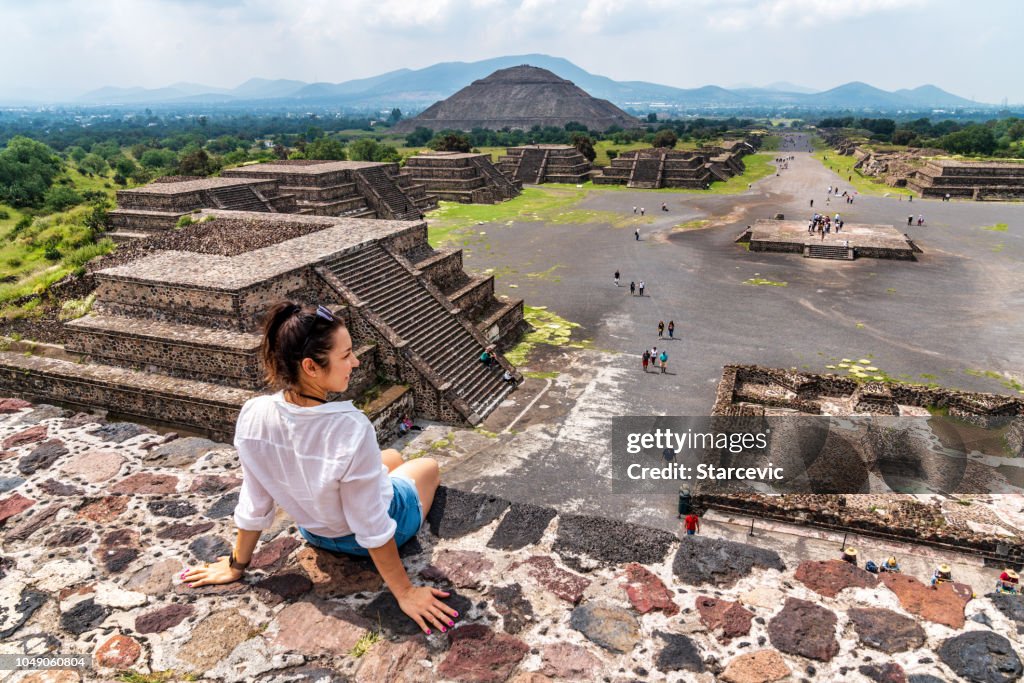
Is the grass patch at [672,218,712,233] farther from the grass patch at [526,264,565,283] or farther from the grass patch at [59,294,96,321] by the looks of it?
the grass patch at [59,294,96,321]

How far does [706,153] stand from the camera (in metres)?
70.5

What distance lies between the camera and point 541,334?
20.3 meters

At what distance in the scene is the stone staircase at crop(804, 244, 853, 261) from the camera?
30.7 metres

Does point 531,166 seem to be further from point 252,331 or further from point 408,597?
point 408,597

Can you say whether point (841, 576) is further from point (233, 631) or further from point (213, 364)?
point (213, 364)

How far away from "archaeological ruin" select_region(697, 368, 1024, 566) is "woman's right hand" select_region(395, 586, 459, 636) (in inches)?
308

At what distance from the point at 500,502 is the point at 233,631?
84.8 inches

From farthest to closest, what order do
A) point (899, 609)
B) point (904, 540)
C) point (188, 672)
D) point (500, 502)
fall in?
point (904, 540) → point (500, 502) → point (899, 609) → point (188, 672)

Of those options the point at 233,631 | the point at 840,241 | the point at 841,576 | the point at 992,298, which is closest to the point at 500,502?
the point at 233,631

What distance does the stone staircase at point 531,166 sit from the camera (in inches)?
2441

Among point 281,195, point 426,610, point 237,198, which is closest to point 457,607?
point 426,610

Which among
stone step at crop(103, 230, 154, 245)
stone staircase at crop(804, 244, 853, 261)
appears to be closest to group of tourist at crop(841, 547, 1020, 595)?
stone step at crop(103, 230, 154, 245)

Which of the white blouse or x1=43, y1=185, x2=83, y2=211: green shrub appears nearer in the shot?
the white blouse

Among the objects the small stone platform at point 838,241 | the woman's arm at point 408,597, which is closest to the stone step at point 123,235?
the woman's arm at point 408,597
